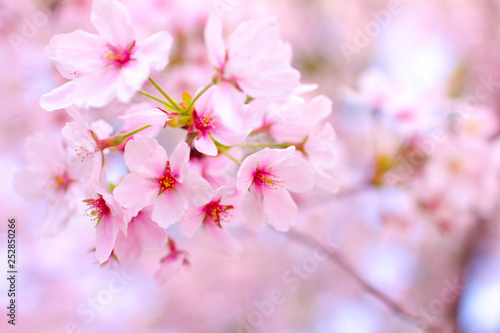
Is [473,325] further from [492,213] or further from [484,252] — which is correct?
[492,213]

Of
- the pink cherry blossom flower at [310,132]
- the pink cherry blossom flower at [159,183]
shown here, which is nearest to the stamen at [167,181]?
the pink cherry blossom flower at [159,183]

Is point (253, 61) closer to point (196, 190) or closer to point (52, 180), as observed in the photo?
point (196, 190)

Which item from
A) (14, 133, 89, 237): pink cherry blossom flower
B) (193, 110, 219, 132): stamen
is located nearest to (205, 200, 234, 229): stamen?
(193, 110, 219, 132): stamen

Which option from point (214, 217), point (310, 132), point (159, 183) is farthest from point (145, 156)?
point (310, 132)

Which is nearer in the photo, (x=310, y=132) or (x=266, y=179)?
(x=266, y=179)

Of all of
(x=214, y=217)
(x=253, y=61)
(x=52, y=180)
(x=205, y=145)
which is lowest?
(x=52, y=180)

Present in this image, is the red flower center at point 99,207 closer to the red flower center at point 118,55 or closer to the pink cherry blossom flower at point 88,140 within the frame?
the pink cherry blossom flower at point 88,140
